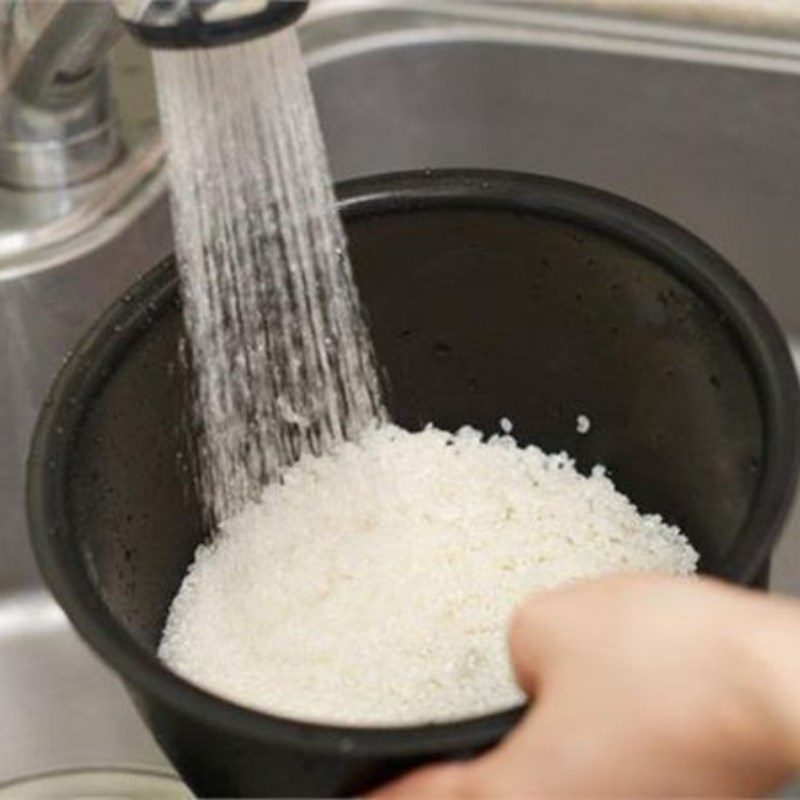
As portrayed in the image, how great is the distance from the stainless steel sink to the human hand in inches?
12.9

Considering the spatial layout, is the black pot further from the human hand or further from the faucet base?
the faucet base

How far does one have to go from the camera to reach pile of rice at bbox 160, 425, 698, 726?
51 cm

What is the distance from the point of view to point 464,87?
73cm

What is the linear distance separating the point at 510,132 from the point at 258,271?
23 centimetres

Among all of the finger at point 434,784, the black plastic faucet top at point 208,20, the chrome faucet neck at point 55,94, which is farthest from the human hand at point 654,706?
the chrome faucet neck at point 55,94

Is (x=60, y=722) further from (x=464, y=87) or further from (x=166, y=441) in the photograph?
(x=464, y=87)

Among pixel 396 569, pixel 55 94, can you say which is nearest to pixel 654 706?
pixel 396 569

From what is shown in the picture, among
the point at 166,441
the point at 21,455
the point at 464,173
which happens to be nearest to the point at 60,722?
the point at 21,455

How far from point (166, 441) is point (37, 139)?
170 mm

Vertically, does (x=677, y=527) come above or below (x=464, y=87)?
below

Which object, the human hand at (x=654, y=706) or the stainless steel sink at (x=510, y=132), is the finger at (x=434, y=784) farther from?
the stainless steel sink at (x=510, y=132)

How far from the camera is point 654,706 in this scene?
40cm

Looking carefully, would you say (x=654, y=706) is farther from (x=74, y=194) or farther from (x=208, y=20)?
(x=74, y=194)

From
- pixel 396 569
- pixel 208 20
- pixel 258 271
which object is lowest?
pixel 396 569
